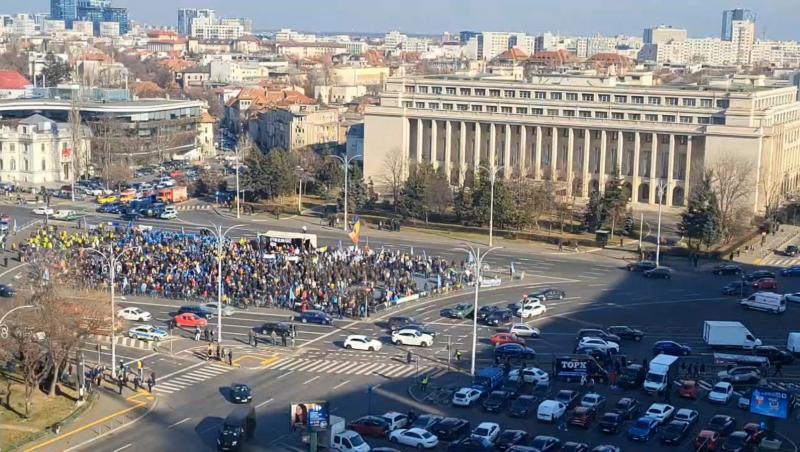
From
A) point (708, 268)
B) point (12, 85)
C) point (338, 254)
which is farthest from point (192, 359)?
point (12, 85)

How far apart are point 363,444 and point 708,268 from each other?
3261 centimetres

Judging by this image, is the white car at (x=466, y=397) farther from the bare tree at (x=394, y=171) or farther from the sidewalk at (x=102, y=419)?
the bare tree at (x=394, y=171)

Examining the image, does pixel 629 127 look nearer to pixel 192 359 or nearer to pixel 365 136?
pixel 365 136

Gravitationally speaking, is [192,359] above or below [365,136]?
below

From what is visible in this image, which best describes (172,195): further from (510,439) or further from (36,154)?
(510,439)

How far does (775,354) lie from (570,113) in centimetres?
4061

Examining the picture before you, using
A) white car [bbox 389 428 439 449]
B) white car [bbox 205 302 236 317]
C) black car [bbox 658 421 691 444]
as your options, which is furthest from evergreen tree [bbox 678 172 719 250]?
white car [bbox 389 428 439 449]

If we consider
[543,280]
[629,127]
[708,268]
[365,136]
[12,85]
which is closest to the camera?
[543,280]

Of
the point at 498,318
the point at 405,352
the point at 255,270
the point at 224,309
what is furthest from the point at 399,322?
the point at 255,270

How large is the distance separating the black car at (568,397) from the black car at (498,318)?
9919mm

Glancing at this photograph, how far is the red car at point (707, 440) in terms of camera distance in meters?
29.2

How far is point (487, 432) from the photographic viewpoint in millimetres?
29672

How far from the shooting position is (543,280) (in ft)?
172

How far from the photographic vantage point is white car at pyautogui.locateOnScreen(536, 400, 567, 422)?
1241 inches
